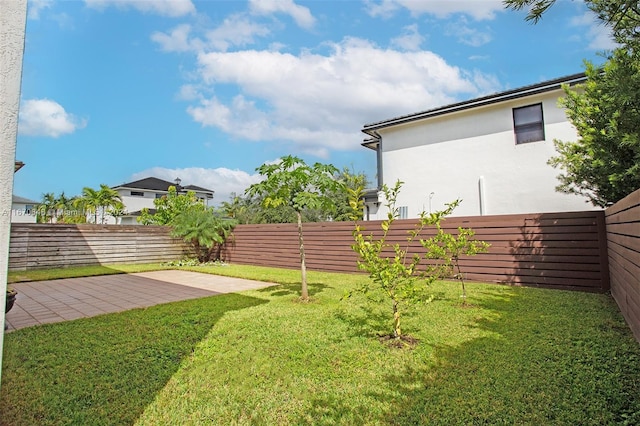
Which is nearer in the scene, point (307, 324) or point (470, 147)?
point (307, 324)

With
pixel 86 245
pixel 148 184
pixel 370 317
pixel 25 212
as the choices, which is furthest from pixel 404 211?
pixel 25 212

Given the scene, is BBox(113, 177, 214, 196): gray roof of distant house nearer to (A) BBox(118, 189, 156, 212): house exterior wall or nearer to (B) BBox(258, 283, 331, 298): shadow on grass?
(A) BBox(118, 189, 156, 212): house exterior wall

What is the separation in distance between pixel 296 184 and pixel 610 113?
5.49 m

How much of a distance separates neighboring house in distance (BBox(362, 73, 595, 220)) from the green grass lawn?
22.3ft

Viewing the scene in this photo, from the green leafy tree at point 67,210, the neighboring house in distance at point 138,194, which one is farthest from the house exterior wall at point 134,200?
the green leafy tree at point 67,210

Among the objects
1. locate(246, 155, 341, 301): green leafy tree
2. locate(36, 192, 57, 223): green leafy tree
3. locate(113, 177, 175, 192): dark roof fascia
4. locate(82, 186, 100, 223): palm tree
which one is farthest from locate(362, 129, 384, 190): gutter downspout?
locate(36, 192, 57, 223): green leafy tree

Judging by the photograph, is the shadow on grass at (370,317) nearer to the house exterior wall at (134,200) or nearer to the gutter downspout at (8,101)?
the gutter downspout at (8,101)

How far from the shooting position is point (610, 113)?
5.57 meters

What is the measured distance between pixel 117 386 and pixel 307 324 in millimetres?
2207

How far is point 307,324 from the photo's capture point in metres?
4.29

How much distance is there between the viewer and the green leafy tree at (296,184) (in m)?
5.45

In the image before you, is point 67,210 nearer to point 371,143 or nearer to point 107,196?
point 107,196

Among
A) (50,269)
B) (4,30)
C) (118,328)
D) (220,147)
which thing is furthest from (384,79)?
(50,269)

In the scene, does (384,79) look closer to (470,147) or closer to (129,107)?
(470,147)
